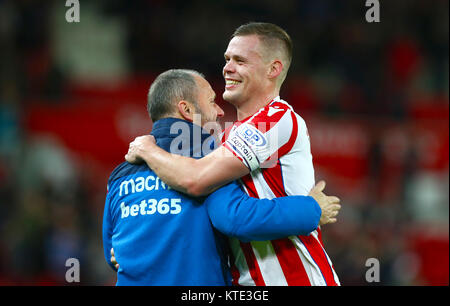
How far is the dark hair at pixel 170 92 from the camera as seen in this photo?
13.4 ft

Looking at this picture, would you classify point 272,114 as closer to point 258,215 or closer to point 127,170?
point 258,215

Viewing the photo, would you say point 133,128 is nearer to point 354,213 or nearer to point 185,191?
point 354,213

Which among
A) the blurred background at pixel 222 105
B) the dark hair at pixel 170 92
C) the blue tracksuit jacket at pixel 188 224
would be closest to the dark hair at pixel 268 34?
the dark hair at pixel 170 92

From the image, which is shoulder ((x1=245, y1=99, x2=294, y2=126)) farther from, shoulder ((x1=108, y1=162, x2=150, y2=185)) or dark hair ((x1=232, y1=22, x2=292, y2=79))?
shoulder ((x1=108, y1=162, x2=150, y2=185))

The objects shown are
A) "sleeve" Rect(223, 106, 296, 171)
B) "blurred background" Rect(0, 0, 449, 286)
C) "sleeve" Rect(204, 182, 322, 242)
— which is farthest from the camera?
"blurred background" Rect(0, 0, 449, 286)

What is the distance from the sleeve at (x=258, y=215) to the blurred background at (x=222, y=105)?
19.4 feet

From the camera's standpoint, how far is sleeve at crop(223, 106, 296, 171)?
3922 millimetres

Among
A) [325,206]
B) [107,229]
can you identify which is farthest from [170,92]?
[325,206]

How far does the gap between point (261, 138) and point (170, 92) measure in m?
0.63

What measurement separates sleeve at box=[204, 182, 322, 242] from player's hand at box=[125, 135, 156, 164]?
49 cm

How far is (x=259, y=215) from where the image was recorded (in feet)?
12.2

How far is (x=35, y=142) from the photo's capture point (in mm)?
10672

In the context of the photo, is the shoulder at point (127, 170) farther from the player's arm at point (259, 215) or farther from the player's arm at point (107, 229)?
the player's arm at point (259, 215)

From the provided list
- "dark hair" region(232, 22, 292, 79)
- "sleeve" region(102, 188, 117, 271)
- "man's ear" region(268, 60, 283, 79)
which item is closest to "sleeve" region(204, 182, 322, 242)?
"sleeve" region(102, 188, 117, 271)
